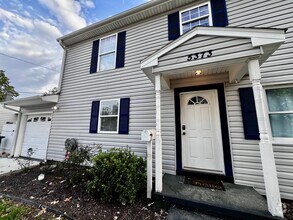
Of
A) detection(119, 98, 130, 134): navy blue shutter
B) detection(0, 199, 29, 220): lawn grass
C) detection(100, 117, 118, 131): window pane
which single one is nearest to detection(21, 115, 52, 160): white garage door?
detection(100, 117, 118, 131): window pane

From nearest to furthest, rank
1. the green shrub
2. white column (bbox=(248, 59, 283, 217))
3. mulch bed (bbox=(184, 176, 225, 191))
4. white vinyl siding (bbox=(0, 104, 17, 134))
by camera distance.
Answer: white column (bbox=(248, 59, 283, 217))
the green shrub
mulch bed (bbox=(184, 176, 225, 191))
white vinyl siding (bbox=(0, 104, 17, 134))

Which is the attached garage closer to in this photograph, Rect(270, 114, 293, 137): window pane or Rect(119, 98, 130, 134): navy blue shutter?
Rect(119, 98, 130, 134): navy blue shutter

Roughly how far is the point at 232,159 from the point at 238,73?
2.02 meters

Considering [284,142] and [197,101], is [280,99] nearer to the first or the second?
[284,142]

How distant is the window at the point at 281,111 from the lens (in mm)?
2715

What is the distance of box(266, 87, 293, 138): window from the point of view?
8.91 ft

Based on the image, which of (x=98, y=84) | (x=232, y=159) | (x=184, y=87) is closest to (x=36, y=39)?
(x=98, y=84)

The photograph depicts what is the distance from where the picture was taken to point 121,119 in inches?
173

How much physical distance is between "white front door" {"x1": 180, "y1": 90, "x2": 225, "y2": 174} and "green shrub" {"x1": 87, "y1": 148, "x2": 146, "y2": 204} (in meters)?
1.38

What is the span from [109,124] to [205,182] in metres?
3.50

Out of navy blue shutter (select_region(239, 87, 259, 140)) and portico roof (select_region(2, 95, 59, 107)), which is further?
portico roof (select_region(2, 95, 59, 107))

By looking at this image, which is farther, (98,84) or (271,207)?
(98,84)

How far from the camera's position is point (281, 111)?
2.77m

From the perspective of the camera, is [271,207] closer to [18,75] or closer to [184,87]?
[184,87]
